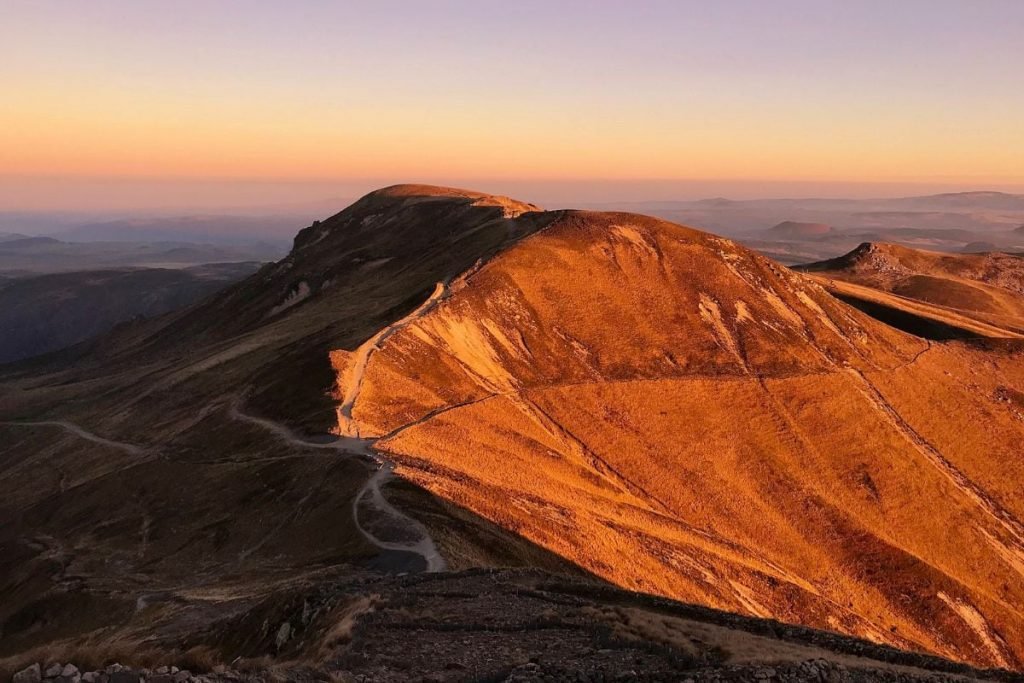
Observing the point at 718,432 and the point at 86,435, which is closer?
the point at 718,432

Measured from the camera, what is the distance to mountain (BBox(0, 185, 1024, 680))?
38250 millimetres

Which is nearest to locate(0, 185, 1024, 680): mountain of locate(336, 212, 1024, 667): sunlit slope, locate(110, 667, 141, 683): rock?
locate(336, 212, 1024, 667): sunlit slope

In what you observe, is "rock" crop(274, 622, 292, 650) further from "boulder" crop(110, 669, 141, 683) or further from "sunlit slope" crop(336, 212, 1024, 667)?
"sunlit slope" crop(336, 212, 1024, 667)

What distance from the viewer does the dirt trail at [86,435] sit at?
274 ft

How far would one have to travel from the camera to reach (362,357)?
82.4m

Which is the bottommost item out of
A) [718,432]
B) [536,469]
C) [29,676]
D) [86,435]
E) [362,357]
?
[86,435]

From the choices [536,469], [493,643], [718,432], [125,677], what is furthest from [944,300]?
[125,677]

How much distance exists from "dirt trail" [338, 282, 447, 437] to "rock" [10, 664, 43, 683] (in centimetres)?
4526

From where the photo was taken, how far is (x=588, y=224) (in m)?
130

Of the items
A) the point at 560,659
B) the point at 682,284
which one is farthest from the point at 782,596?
the point at 682,284

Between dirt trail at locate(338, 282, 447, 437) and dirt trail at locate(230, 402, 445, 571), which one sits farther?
dirt trail at locate(338, 282, 447, 437)

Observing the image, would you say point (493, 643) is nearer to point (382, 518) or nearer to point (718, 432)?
point (382, 518)

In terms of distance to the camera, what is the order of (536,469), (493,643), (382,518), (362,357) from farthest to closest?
(362,357) → (536,469) → (382,518) → (493,643)

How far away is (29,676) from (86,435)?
9222 centimetres
